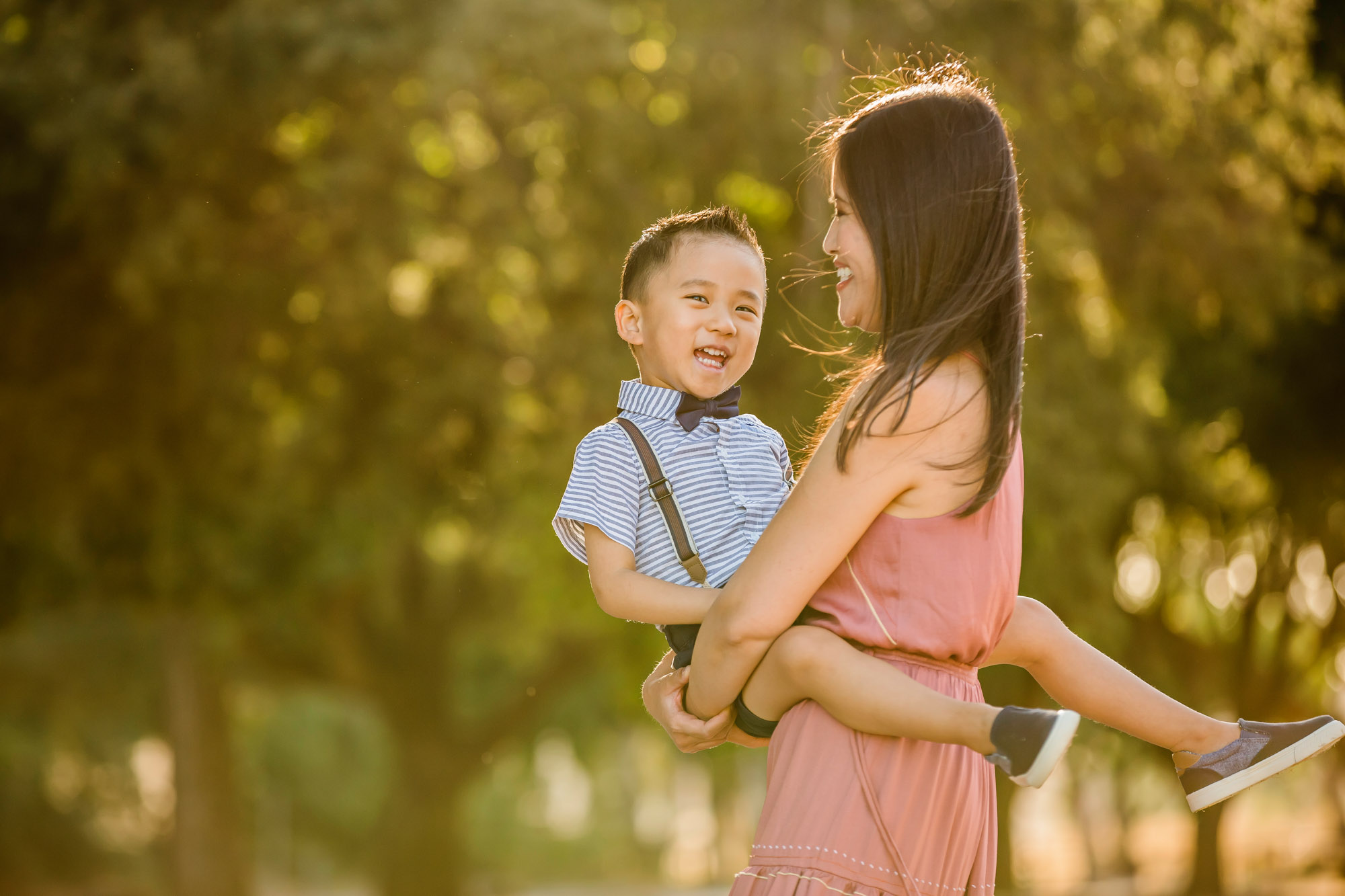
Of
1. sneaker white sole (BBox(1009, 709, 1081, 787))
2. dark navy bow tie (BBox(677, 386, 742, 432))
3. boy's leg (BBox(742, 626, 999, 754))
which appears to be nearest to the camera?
sneaker white sole (BBox(1009, 709, 1081, 787))

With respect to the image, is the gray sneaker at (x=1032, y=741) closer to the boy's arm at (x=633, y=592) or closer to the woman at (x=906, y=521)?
the woman at (x=906, y=521)

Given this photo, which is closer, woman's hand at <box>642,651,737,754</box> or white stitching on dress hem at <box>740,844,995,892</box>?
white stitching on dress hem at <box>740,844,995,892</box>

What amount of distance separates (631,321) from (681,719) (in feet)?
2.91

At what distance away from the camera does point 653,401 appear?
2.59m

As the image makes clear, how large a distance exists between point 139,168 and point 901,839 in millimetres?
8450

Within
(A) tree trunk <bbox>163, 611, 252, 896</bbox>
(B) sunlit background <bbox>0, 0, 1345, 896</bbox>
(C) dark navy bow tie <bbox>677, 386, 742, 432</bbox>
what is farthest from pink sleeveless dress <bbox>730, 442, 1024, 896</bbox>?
(A) tree trunk <bbox>163, 611, 252, 896</bbox>

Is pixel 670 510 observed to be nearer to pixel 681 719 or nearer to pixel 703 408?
pixel 703 408

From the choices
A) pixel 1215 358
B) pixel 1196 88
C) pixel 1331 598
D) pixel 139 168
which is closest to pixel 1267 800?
pixel 1331 598

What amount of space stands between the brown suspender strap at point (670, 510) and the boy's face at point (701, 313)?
20 centimetres

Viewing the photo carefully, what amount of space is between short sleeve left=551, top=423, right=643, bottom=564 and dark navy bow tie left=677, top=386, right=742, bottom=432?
5.2 inches

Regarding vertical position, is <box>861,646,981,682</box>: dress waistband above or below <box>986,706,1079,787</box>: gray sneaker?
above

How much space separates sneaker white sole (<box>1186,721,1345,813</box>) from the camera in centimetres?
217

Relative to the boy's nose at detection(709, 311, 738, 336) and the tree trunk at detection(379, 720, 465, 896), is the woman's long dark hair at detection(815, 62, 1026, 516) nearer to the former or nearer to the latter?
the boy's nose at detection(709, 311, 738, 336)

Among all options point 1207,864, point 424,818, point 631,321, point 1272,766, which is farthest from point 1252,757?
point 1207,864
